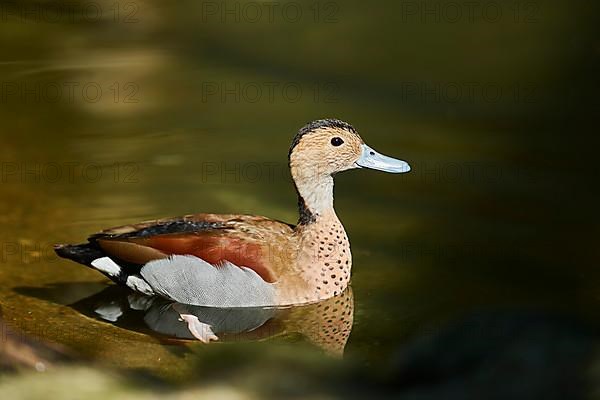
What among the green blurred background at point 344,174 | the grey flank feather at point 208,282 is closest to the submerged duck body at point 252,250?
the grey flank feather at point 208,282

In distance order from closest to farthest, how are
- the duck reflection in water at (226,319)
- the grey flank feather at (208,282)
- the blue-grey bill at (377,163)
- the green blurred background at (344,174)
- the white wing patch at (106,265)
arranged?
the green blurred background at (344,174) → the duck reflection in water at (226,319) → the grey flank feather at (208,282) → the white wing patch at (106,265) → the blue-grey bill at (377,163)

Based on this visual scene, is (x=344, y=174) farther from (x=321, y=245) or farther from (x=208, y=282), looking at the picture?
(x=208, y=282)

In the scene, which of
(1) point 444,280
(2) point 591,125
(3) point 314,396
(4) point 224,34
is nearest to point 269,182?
(1) point 444,280

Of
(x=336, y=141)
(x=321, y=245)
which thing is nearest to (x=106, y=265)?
(x=321, y=245)

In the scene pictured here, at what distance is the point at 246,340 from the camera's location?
6574mm

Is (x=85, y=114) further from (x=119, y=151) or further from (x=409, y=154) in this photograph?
(x=409, y=154)

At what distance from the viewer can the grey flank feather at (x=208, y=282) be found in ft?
22.8

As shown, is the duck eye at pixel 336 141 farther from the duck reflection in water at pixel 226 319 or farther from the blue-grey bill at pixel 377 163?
the duck reflection in water at pixel 226 319

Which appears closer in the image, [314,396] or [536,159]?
[314,396]

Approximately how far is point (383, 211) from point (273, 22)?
186 inches

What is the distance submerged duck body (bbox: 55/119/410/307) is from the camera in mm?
6957

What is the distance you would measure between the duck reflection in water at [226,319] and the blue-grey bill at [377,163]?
803mm

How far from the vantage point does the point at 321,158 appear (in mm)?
7242

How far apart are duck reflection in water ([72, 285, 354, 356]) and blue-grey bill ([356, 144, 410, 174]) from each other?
0.80 m
